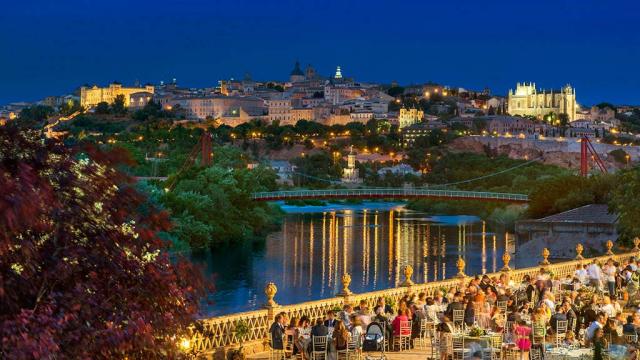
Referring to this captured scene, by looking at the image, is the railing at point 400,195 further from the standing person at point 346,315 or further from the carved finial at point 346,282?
the standing person at point 346,315

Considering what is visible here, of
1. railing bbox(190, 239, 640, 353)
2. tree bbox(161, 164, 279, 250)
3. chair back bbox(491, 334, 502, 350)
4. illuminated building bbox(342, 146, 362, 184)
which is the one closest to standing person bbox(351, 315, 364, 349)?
railing bbox(190, 239, 640, 353)

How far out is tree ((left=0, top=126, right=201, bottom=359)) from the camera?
6.14 m

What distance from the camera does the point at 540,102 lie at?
17250cm

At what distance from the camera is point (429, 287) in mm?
15984

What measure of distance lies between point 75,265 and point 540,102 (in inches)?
6684

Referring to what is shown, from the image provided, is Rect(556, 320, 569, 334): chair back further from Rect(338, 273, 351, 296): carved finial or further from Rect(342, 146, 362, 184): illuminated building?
Rect(342, 146, 362, 184): illuminated building

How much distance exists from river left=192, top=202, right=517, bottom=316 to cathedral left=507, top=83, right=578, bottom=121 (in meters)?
109

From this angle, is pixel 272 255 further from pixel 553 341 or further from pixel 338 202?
pixel 338 202

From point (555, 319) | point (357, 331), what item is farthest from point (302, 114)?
point (357, 331)

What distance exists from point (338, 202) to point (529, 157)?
109 feet

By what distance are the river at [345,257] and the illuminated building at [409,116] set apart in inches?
3547

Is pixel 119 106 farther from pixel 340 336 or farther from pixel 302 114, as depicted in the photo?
pixel 340 336

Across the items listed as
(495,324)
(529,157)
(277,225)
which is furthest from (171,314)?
(529,157)

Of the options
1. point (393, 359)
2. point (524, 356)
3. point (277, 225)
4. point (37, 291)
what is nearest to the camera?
point (37, 291)
